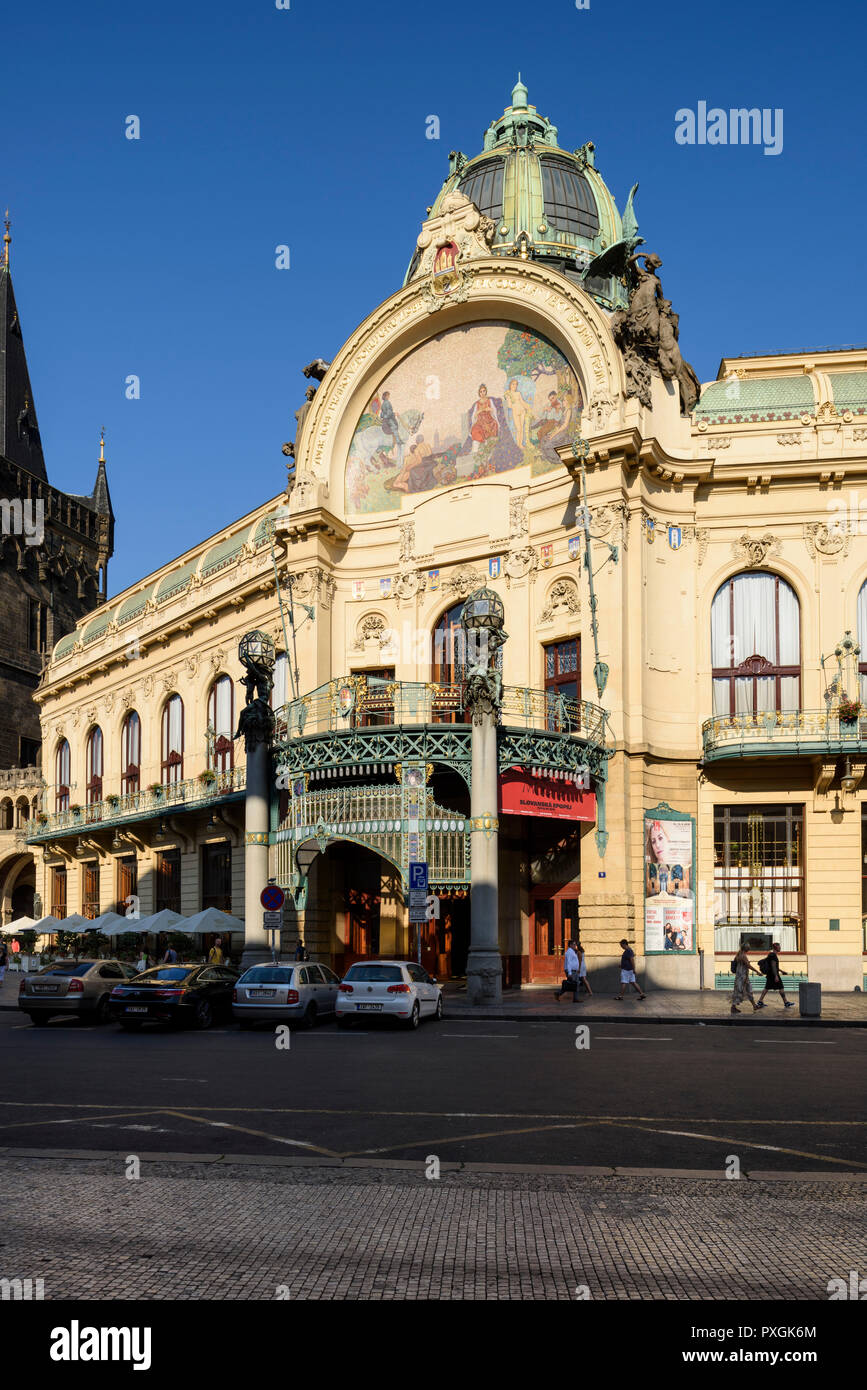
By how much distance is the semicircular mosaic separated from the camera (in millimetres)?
35812

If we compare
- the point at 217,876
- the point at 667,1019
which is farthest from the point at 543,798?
the point at 217,876

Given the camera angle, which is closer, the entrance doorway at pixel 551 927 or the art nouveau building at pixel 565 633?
the art nouveau building at pixel 565 633

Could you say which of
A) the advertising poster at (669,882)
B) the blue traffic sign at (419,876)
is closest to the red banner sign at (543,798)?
the advertising poster at (669,882)

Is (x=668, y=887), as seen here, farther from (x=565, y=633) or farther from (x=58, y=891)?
(x=58, y=891)

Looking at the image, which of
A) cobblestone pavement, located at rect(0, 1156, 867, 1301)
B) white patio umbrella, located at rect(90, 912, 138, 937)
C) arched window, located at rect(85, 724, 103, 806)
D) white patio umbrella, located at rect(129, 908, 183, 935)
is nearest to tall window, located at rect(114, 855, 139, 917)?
arched window, located at rect(85, 724, 103, 806)

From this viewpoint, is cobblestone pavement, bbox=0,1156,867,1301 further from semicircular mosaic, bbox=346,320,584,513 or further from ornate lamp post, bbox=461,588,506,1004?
semicircular mosaic, bbox=346,320,584,513

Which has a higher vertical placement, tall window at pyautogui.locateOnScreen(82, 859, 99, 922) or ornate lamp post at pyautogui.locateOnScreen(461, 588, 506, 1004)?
ornate lamp post at pyautogui.locateOnScreen(461, 588, 506, 1004)

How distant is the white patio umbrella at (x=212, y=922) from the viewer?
121ft

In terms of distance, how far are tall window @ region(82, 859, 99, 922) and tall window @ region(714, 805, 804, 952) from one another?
31.4 meters

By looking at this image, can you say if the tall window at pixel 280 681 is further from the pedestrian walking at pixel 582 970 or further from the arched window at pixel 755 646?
the pedestrian walking at pixel 582 970

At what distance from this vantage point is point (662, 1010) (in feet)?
82.6

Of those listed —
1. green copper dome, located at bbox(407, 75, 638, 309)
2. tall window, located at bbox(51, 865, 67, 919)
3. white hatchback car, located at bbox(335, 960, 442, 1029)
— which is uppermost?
green copper dome, located at bbox(407, 75, 638, 309)

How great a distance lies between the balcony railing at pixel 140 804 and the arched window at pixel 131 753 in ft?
4.02

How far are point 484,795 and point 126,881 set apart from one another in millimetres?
27509
